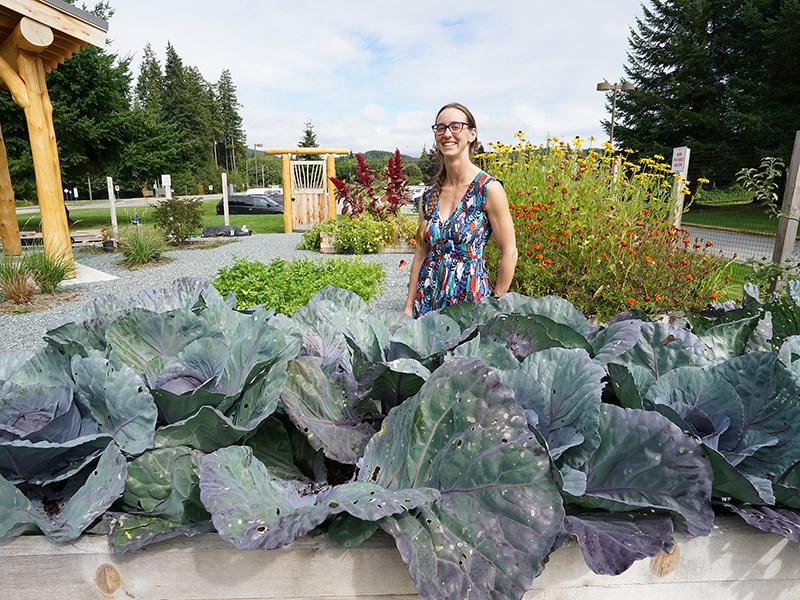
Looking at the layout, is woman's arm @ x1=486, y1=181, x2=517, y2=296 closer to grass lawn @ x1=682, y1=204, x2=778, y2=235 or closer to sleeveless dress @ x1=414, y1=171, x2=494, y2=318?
sleeveless dress @ x1=414, y1=171, x2=494, y2=318

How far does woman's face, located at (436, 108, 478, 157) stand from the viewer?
7.38ft

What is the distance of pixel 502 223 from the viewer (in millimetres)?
2391

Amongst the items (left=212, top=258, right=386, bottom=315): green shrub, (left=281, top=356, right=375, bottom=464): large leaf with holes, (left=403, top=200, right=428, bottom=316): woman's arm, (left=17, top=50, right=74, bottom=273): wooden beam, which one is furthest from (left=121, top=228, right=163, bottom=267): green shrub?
(left=281, top=356, right=375, bottom=464): large leaf with holes

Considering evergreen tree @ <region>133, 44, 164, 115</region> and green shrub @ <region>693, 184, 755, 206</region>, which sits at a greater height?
evergreen tree @ <region>133, 44, 164, 115</region>

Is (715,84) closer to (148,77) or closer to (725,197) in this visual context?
(725,197)

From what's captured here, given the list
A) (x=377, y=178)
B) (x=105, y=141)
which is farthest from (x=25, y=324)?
(x=105, y=141)

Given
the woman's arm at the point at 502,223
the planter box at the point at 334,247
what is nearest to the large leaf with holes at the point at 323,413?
the woman's arm at the point at 502,223

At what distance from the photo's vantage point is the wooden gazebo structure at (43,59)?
21.1 feet

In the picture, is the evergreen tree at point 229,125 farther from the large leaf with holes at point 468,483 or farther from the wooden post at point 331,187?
the large leaf with holes at point 468,483

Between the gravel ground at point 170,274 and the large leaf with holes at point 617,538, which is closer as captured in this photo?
the large leaf with holes at point 617,538

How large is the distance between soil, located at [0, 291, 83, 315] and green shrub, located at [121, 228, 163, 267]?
98.3 inches

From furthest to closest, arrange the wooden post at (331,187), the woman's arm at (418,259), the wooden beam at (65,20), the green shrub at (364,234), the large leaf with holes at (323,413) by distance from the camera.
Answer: the wooden post at (331,187)
the green shrub at (364,234)
the wooden beam at (65,20)
the woman's arm at (418,259)
the large leaf with holes at (323,413)

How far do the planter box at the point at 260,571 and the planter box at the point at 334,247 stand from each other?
928 cm

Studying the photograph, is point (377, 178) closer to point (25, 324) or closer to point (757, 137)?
point (25, 324)
